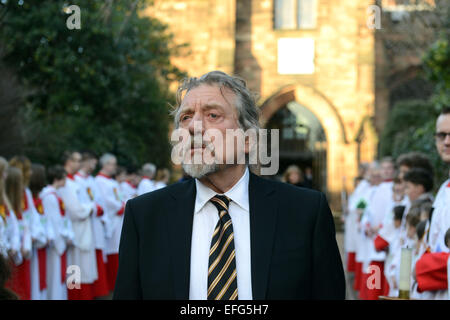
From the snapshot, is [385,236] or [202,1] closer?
[385,236]

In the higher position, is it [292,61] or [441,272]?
[292,61]

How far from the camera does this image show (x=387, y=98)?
27.6 metres

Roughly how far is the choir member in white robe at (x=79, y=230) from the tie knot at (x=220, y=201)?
7.25m

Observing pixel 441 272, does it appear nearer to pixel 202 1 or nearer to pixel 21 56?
pixel 21 56

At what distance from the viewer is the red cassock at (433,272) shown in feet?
13.9

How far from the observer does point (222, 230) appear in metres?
2.47

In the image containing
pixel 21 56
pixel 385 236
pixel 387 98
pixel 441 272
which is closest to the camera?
pixel 441 272

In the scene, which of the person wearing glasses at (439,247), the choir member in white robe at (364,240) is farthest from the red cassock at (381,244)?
the person wearing glasses at (439,247)

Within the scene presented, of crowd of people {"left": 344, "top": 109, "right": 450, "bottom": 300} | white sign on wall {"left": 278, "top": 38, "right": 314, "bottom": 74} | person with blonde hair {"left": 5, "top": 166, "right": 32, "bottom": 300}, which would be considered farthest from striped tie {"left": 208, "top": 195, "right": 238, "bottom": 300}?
white sign on wall {"left": 278, "top": 38, "right": 314, "bottom": 74}

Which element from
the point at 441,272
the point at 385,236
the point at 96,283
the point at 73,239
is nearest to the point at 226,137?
the point at 441,272

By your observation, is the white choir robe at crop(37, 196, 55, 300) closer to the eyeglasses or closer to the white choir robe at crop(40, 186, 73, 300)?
the white choir robe at crop(40, 186, 73, 300)

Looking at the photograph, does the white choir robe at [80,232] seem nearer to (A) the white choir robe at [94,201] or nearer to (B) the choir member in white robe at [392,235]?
(A) the white choir robe at [94,201]
